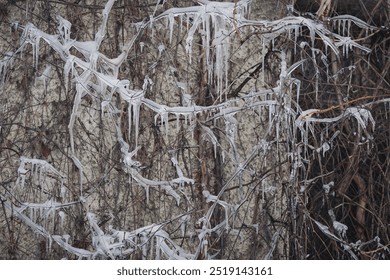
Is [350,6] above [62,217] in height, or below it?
above

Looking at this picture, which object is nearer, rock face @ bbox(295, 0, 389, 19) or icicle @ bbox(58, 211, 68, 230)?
icicle @ bbox(58, 211, 68, 230)

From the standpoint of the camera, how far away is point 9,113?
5.86 m

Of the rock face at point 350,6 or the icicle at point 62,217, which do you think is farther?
the rock face at point 350,6

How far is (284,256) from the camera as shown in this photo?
18.9 feet

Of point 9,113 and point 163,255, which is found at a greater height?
point 9,113

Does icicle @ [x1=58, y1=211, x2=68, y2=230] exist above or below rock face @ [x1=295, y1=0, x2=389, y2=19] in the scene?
below

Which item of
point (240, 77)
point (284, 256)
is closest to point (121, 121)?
point (240, 77)

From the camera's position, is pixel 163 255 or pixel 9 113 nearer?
pixel 163 255

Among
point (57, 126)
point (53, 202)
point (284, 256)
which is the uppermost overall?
point (57, 126)

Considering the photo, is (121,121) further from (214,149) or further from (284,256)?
(284,256)

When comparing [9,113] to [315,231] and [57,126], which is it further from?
[315,231]

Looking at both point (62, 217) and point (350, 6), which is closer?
point (62, 217)

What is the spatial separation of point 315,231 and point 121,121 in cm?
148

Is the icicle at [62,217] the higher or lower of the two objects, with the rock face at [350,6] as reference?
lower
